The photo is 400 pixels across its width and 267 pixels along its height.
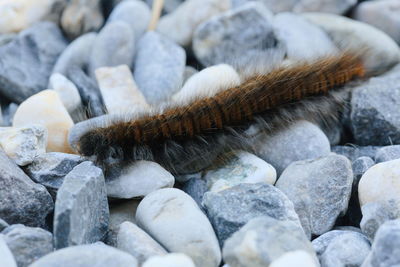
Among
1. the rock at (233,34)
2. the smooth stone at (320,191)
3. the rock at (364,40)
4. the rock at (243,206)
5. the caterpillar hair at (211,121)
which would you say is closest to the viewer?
the rock at (243,206)

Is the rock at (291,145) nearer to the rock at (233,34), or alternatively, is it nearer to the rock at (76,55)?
the rock at (233,34)

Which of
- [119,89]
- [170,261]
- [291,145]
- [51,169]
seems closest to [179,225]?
[170,261]

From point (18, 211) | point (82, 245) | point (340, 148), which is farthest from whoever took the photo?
point (340, 148)

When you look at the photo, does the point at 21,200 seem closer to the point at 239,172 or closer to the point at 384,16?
the point at 239,172

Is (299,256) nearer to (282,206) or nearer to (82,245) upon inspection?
(282,206)

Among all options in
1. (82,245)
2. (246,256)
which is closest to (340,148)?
(246,256)

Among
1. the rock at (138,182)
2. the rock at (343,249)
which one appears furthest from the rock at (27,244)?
the rock at (343,249)
